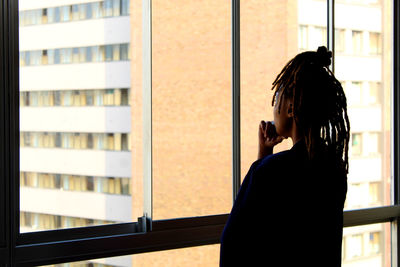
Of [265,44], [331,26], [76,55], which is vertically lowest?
[76,55]

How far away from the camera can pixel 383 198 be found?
3840 mm

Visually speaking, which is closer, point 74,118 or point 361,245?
point 74,118

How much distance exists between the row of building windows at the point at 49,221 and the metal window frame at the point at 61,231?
34 mm

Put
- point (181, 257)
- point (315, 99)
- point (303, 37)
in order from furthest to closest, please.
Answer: point (303, 37)
point (181, 257)
point (315, 99)

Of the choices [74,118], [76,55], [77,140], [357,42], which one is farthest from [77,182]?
[357,42]

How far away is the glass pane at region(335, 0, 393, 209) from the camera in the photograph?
3.71 metres

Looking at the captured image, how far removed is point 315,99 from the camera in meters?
1.74

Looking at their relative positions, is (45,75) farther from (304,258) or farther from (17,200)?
(304,258)

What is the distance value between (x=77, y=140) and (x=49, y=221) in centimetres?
41

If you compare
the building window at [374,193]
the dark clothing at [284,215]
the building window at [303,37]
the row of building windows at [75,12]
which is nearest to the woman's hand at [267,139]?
the dark clothing at [284,215]

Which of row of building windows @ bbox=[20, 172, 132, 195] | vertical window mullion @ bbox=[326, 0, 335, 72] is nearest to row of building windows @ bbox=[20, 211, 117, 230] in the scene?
row of building windows @ bbox=[20, 172, 132, 195]

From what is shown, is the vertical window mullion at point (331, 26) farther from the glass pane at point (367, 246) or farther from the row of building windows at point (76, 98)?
the row of building windows at point (76, 98)

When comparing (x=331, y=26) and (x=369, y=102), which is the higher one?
(x=331, y=26)

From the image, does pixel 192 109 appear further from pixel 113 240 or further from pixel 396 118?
pixel 396 118
